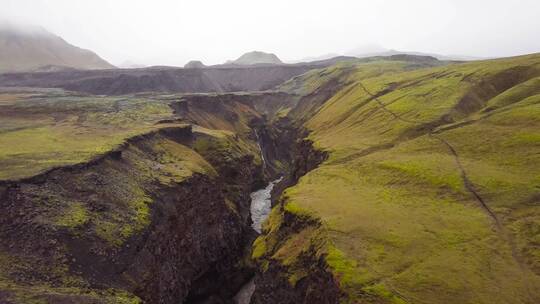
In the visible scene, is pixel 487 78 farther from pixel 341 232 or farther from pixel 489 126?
pixel 341 232

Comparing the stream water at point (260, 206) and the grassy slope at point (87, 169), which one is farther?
the stream water at point (260, 206)

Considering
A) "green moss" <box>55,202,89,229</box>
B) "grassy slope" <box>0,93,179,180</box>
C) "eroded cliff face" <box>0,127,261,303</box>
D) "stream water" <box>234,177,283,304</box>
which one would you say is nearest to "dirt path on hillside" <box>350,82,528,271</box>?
"stream water" <box>234,177,283,304</box>

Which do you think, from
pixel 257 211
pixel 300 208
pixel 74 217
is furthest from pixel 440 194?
pixel 257 211

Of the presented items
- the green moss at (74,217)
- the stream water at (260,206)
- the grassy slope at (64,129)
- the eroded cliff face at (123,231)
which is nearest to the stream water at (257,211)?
the stream water at (260,206)

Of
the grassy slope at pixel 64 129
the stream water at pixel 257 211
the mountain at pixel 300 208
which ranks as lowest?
the stream water at pixel 257 211

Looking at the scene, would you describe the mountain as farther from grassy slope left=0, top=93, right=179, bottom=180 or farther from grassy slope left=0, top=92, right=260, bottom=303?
grassy slope left=0, top=93, right=179, bottom=180

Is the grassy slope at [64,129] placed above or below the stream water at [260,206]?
above

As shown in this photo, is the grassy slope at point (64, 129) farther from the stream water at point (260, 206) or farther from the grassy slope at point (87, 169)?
the stream water at point (260, 206)

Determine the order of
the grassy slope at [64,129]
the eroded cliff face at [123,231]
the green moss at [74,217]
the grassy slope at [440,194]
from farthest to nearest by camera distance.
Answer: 1. the grassy slope at [64,129]
2. the green moss at [74,217]
3. the eroded cliff face at [123,231]
4. the grassy slope at [440,194]
